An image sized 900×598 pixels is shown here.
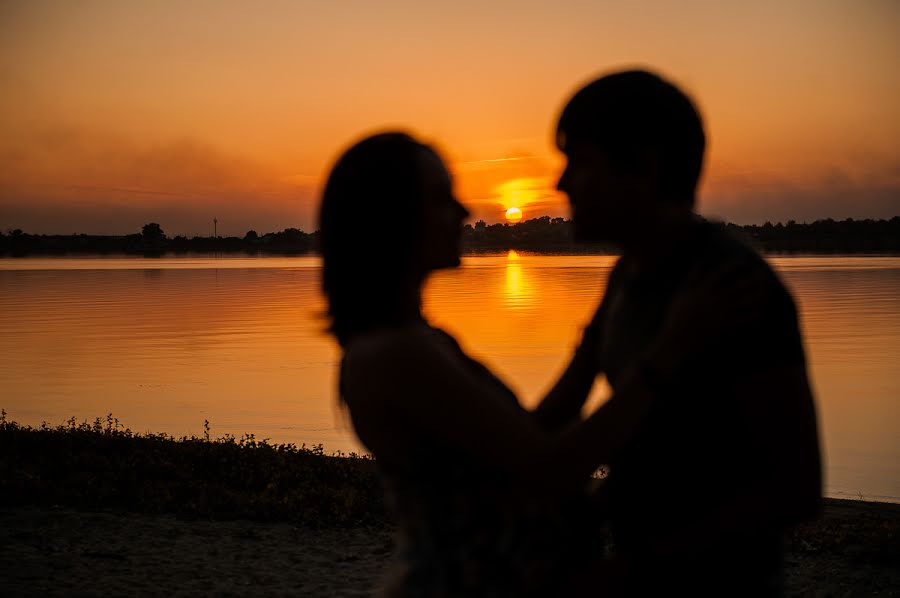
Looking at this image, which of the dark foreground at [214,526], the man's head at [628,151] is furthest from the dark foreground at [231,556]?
the man's head at [628,151]

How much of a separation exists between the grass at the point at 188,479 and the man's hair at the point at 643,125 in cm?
914

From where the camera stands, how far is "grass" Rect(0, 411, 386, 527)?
432 inches

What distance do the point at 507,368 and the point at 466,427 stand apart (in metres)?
28.4

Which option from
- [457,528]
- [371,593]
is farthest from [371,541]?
[457,528]

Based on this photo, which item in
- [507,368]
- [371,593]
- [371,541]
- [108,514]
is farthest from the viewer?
[507,368]

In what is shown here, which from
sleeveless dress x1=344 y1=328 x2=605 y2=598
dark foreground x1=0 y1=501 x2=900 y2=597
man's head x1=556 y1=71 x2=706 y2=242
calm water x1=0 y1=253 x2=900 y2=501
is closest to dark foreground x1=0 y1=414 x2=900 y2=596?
dark foreground x1=0 y1=501 x2=900 y2=597

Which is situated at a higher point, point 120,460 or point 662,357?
point 662,357

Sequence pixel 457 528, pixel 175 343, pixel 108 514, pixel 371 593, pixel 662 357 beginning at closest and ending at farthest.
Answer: pixel 662 357 < pixel 457 528 < pixel 371 593 < pixel 108 514 < pixel 175 343

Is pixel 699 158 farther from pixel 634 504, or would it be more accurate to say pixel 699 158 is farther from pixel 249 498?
pixel 249 498

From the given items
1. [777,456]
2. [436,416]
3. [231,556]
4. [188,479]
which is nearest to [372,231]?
[436,416]

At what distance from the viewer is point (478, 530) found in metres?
2.06

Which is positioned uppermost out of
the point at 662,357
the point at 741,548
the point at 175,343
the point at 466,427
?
the point at 662,357

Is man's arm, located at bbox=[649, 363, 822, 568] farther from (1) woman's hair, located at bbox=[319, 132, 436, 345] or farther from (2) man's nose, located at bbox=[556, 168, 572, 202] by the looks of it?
(1) woman's hair, located at bbox=[319, 132, 436, 345]

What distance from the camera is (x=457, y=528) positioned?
6.79 ft
